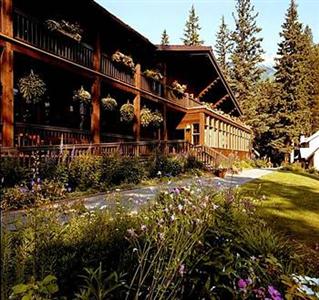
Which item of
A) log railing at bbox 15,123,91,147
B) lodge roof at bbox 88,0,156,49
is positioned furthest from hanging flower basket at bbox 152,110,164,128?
log railing at bbox 15,123,91,147

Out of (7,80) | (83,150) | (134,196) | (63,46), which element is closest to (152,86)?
(63,46)

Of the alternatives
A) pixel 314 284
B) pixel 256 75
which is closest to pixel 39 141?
pixel 314 284

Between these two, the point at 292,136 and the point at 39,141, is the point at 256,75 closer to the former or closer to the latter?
the point at 292,136

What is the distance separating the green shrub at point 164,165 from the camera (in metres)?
14.8

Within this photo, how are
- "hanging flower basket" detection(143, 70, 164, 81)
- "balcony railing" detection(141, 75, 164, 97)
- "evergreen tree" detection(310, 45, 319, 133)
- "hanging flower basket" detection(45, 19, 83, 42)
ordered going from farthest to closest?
"evergreen tree" detection(310, 45, 319, 133)
"hanging flower basket" detection(143, 70, 164, 81)
"balcony railing" detection(141, 75, 164, 97)
"hanging flower basket" detection(45, 19, 83, 42)

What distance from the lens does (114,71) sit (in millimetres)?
16266

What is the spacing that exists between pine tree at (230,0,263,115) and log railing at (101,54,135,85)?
113 ft

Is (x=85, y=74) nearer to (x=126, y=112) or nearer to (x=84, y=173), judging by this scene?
(x=126, y=112)

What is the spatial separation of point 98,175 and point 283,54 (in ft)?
139

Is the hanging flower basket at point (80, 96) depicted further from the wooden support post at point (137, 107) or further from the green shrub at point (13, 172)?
the green shrub at point (13, 172)

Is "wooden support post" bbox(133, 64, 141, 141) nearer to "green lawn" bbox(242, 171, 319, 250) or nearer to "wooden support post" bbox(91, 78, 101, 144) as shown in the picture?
"wooden support post" bbox(91, 78, 101, 144)

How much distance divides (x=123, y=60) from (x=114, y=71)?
27.9 inches

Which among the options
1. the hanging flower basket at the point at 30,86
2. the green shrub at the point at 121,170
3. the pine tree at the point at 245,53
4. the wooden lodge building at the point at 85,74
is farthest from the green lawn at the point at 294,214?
the pine tree at the point at 245,53

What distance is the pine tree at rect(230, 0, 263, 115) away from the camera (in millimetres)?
50375
